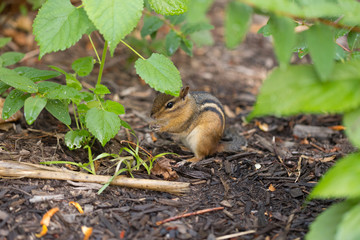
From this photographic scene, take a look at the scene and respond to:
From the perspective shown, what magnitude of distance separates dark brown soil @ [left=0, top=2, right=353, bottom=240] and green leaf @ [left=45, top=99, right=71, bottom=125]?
0.40 metres

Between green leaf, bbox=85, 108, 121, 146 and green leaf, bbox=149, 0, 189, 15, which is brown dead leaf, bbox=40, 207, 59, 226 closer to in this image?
green leaf, bbox=85, 108, 121, 146

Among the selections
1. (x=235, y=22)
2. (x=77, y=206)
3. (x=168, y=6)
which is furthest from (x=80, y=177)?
(x=235, y=22)

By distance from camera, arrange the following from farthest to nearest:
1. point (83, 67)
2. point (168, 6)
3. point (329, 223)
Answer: point (83, 67) < point (168, 6) < point (329, 223)

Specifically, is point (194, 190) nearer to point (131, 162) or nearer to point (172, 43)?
point (131, 162)

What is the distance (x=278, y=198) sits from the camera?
3.11 m

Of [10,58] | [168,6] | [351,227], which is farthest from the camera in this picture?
[10,58]

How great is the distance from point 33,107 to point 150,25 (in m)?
1.85

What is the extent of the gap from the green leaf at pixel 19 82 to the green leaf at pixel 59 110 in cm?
18

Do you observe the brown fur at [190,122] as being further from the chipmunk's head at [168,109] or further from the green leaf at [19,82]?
the green leaf at [19,82]

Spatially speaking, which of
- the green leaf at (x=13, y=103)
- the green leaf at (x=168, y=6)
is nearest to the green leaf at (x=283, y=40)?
the green leaf at (x=168, y=6)

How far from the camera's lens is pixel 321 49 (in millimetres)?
2104

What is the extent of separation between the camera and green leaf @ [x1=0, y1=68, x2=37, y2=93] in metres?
2.98

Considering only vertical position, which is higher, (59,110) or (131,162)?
(59,110)

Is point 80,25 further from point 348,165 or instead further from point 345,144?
point 345,144
